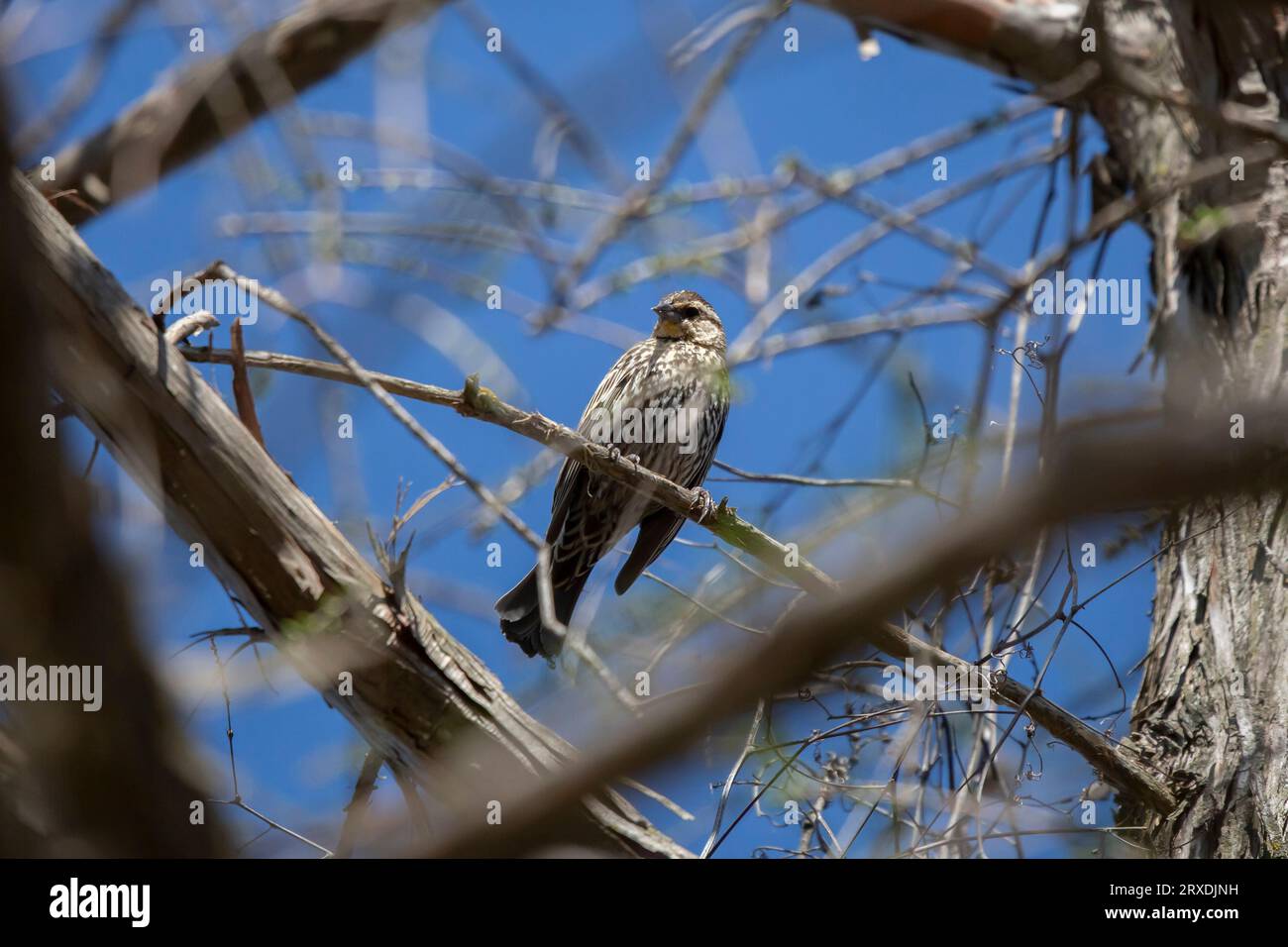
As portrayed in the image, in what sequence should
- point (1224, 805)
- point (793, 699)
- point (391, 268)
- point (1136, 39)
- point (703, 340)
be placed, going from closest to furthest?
point (793, 699)
point (391, 268)
point (1224, 805)
point (1136, 39)
point (703, 340)

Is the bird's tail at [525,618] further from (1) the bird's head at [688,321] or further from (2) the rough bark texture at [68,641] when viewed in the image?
(2) the rough bark texture at [68,641]

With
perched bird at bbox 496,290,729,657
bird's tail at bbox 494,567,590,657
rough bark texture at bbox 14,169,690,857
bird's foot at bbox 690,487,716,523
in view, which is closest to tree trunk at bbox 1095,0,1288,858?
bird's foot at bbox 690,487,716,523

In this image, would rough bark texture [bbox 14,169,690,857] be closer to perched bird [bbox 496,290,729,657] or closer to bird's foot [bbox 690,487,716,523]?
bird's foot [bbox 690,487,716,523]

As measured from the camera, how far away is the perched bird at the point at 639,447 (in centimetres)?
482

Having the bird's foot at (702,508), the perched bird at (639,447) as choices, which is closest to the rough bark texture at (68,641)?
the bird's foot at (702,508)

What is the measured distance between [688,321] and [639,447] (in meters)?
0.89

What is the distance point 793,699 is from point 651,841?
71.3 inches

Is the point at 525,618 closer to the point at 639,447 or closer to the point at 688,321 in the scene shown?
the point at 639,447

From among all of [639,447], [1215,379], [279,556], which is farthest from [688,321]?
[279,556]

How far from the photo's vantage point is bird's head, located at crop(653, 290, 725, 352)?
19.6 ft

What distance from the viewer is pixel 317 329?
2494 millimetres
